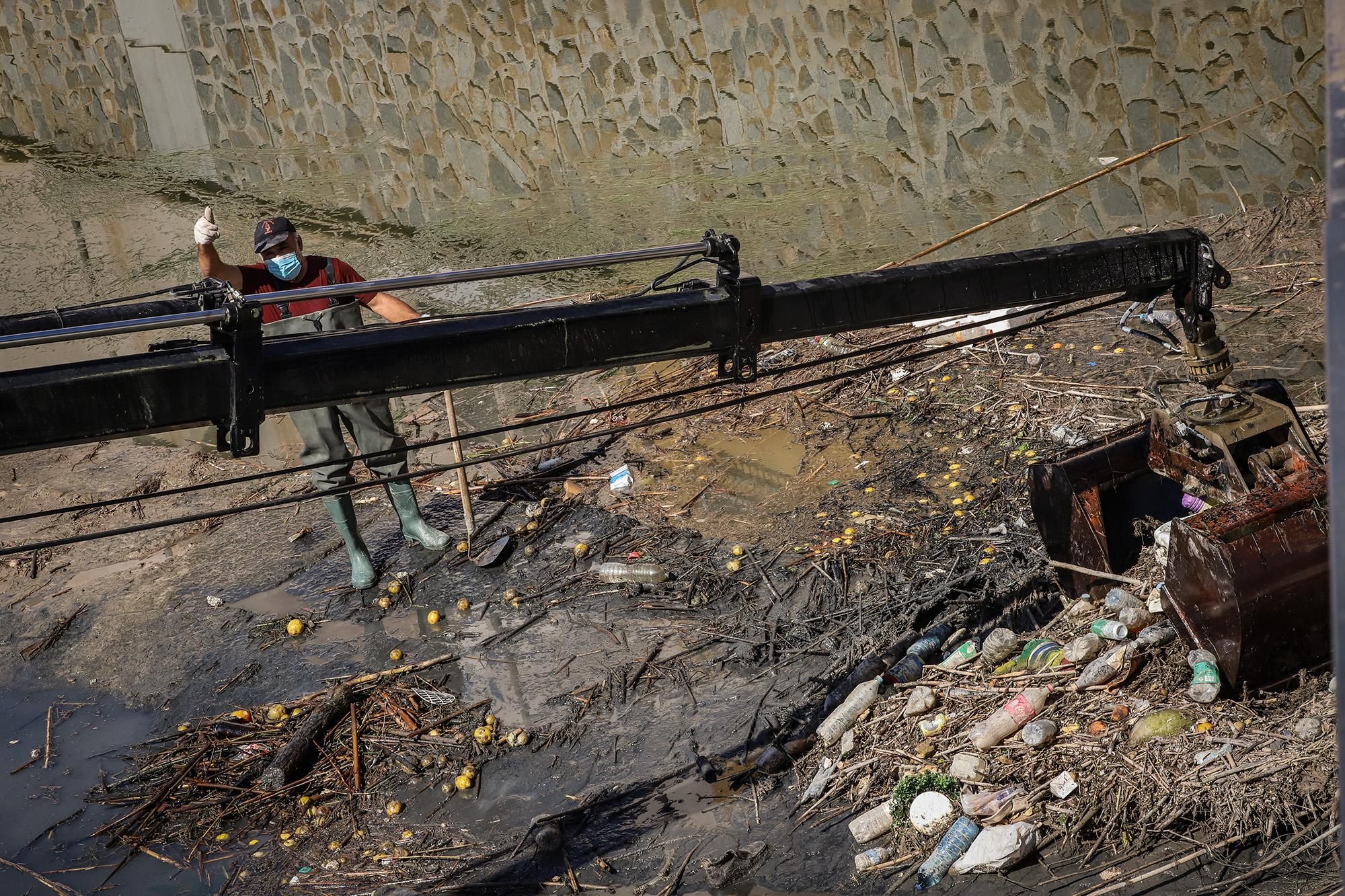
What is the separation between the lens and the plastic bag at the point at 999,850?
4.13 m

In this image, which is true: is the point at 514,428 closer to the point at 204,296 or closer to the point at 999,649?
the point at 204,296

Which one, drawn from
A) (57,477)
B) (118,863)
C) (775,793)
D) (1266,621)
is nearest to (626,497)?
(775,793)

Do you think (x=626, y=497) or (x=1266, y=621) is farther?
(x=626, y=497)

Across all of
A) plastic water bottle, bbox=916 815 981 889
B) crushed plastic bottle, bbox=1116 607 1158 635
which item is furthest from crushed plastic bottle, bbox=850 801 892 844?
crushed plastic bottle, bbox=1116 607 1158 635

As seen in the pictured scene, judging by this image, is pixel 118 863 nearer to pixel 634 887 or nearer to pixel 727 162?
pixel 634 887

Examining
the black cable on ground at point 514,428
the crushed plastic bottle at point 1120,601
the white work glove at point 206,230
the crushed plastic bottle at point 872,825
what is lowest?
the crushed plastic bottle at point 872,825

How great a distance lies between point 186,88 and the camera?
13.9 m

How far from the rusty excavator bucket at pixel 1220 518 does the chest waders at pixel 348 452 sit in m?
3.87

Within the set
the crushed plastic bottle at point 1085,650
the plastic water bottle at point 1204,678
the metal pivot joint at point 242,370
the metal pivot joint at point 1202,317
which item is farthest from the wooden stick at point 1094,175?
the metal pivot joint at point 242,370

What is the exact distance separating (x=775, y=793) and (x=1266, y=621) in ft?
6.74

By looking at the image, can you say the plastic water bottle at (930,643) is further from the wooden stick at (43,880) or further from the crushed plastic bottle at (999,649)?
the wooden stick at (43,880)

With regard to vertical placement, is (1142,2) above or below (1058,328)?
above

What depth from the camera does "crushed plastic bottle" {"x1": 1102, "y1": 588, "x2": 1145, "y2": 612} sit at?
5.14 meters

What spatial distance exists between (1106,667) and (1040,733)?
1.49ft
